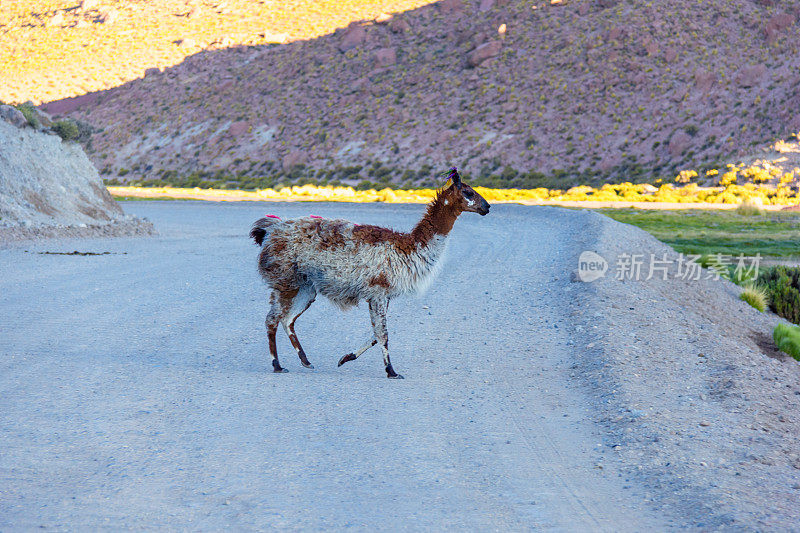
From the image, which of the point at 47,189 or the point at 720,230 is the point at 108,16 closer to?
the point at 47,189

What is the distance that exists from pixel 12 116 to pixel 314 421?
21.7 meters

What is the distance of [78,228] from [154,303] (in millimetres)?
12994

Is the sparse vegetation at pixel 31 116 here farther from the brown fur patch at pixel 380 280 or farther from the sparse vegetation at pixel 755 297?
the sparse vegetation at pixel 755 297

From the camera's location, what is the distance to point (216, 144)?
7619 cm

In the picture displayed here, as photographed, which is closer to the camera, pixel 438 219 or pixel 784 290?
pixel 438 219

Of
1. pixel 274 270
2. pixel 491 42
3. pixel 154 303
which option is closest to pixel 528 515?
pixel 274 270

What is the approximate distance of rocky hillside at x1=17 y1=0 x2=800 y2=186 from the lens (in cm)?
5859

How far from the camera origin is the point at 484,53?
72.2m

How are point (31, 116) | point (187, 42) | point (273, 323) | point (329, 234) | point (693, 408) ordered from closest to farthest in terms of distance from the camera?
point (693, 408)
point (329, 234)
point (273, 323)
point (31, 116)
point (187, 42)

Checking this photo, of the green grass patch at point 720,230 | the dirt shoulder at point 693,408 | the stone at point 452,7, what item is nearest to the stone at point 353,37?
the stone at point 452,7

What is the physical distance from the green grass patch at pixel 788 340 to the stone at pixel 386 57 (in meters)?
67.2

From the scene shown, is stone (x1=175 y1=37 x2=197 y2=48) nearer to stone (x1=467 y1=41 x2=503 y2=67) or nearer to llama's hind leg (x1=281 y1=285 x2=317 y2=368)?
stone (x1=467 y1=41 x2=503 y2=67)

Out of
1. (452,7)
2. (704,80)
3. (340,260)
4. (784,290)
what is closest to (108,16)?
(452,7)

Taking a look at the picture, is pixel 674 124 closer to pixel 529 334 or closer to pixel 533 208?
pixel 533 208
